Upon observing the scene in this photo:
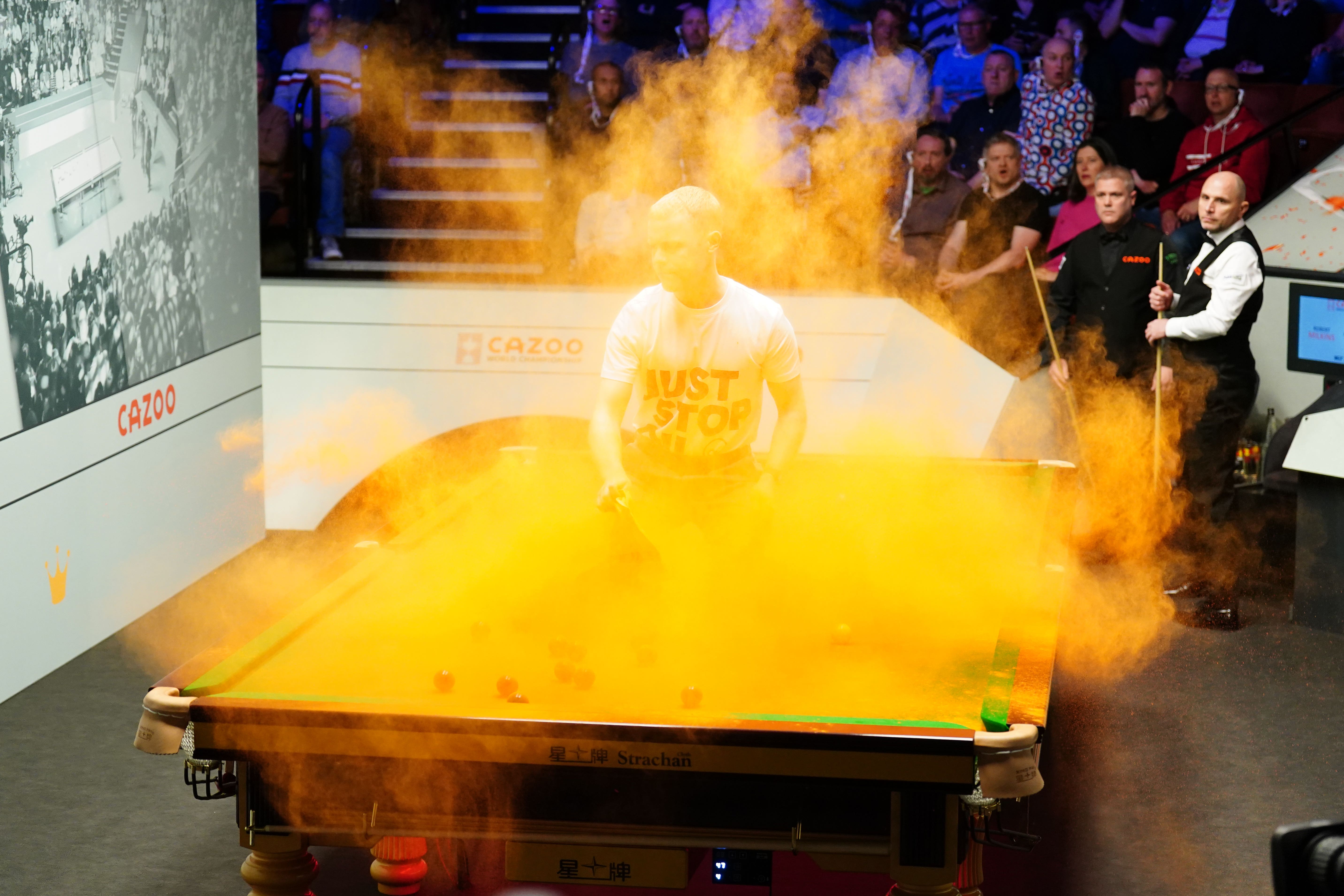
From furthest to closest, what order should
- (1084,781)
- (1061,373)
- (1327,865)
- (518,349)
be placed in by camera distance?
1. (518,349)
2. (1061,373)
3. (1084,781)
4. (1327,865)

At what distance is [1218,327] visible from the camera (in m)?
6.43

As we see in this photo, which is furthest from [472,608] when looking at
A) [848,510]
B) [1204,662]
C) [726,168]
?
[726,168]

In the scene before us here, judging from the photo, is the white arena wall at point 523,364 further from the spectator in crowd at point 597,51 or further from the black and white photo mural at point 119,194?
the spectator in crowd at point 597,51

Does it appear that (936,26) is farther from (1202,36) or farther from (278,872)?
(278,872)

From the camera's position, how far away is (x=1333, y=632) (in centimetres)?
593

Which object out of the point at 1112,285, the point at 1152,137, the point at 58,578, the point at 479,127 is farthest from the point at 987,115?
the point at 58,578

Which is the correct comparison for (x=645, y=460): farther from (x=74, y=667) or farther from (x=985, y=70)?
(x=985, y=70)

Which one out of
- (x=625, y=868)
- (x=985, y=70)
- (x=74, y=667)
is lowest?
(x=74, y=667)

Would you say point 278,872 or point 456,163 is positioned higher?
point 456,163

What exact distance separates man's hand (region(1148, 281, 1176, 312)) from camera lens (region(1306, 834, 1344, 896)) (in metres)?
5.49

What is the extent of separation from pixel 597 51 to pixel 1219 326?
376 cm

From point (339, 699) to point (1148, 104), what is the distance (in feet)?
20.3

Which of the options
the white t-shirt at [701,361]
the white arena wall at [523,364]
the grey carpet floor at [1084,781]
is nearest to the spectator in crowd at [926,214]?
the white arena wall at [523,364]

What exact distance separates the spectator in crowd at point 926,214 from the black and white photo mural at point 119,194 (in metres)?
3.27
